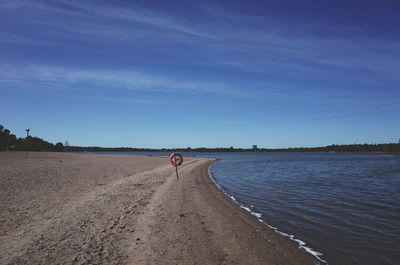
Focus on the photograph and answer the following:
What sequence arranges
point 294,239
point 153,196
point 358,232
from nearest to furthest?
point 294,239 < point 358,232 < point 153,196

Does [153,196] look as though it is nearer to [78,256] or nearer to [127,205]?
[127,205]

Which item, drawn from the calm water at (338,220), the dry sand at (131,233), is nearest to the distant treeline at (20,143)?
the dry sand at (131,233)

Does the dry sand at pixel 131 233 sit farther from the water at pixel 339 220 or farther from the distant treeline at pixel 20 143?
the distant treeline at pixel 20 143

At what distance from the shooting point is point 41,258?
5590 mm

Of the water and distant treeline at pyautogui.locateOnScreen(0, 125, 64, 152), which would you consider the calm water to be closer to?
the water

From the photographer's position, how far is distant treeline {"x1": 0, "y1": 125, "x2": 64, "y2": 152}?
103363 millimetres

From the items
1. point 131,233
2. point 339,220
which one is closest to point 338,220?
point 339,220

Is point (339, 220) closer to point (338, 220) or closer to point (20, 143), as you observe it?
point (338, 220)

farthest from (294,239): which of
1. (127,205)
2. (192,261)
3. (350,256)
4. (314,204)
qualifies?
(127,205)

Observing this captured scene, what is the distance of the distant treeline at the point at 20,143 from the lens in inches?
4069

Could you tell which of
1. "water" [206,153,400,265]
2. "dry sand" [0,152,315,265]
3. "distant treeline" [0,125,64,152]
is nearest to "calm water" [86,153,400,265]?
"water" [206,153,400,265]

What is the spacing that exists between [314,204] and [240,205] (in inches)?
156

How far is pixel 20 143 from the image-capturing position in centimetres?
12031

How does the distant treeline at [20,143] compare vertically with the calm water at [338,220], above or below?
above
